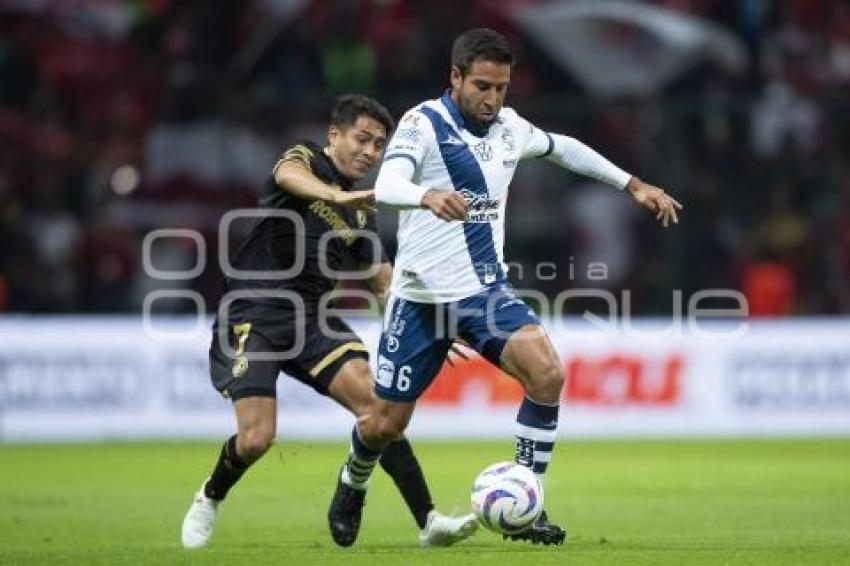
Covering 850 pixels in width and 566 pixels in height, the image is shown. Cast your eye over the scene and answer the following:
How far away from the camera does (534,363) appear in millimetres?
8836

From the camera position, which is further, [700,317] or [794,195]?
[794,195]

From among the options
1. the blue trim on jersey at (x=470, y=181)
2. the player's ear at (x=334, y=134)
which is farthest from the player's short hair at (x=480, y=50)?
the player's ear at (x=334, y=134)

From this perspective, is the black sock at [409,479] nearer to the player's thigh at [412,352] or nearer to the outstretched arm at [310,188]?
the player's thigh at [412,352]

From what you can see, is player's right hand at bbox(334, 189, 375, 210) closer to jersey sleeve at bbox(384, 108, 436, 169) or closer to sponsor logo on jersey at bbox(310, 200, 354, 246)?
jersey sleeve at bbox(384, 108, 436, 169)

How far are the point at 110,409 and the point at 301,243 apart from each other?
8806 mm

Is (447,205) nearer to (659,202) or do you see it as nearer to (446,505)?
(659,202)

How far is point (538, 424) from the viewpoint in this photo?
902 cm

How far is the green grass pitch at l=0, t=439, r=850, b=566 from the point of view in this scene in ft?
29.5

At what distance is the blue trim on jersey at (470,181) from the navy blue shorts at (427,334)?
0.12 m

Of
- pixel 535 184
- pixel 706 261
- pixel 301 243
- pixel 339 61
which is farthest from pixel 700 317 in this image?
pixel 301 243

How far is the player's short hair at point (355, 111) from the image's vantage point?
32.1ft

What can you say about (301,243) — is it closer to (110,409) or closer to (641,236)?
(110,409)

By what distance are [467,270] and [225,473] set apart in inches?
68.1

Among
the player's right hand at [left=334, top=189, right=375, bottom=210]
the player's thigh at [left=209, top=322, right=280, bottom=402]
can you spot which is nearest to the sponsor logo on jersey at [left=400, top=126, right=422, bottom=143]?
the player's right hand at [left=334, top=189, right=375, bottom=210]
